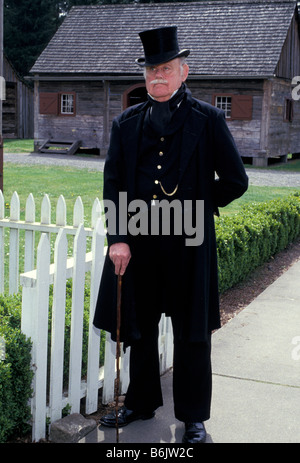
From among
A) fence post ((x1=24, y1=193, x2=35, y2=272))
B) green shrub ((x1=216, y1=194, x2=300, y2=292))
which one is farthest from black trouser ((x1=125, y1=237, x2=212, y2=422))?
green shrub ((x1=216, y1=194, x2=300, y2=292))

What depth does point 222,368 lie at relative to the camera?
4.50 meters

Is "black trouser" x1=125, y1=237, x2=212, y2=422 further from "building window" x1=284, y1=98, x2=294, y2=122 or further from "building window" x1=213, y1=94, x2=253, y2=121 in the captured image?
"building window" x1=284, y1=98, x2=294, y2=122

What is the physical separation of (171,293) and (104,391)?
3.07 feet

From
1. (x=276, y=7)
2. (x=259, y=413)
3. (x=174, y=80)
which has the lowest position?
(x=259, y=413)

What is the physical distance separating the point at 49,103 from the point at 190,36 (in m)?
5.86

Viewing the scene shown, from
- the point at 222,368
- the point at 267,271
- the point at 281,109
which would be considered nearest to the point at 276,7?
the point at 281,109

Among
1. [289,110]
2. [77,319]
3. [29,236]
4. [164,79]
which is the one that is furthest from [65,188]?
[289,110]

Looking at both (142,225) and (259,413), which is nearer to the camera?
(142,225)

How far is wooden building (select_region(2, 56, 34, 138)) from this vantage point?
3187cm

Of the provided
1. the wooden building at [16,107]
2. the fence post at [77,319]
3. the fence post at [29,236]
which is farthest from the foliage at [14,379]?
the wooden building at [16,107]

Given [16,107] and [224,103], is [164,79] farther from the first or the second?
[16,107]

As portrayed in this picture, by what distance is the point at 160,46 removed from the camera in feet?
10.6

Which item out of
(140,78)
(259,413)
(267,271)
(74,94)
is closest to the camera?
(259,413)

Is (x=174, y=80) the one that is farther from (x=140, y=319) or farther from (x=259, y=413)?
(x=259, y=413)
